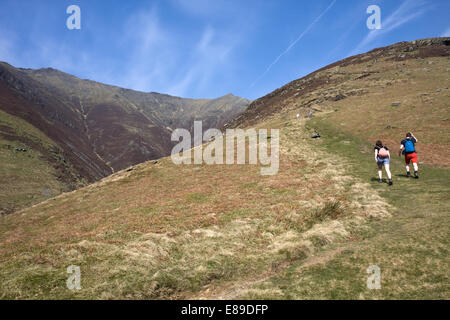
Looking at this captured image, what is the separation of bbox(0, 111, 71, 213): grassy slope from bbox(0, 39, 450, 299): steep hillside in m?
30.8

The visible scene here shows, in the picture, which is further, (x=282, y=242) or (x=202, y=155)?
(x=202, y=155)

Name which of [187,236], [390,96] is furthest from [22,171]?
[390,96]

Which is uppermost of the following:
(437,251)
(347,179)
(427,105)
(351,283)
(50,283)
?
(427,105)

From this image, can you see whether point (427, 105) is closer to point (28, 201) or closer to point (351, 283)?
point (351, 283)

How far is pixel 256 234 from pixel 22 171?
247 feet

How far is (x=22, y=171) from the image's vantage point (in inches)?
2549

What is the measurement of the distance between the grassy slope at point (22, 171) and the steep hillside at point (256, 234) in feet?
101

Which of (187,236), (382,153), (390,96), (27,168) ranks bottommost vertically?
(187,236)

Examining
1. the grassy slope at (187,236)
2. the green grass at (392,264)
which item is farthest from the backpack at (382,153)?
the green grass at (392,264)

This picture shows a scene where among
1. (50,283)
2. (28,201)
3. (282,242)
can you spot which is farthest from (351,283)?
(28,201)

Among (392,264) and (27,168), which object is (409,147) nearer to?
(392,264)

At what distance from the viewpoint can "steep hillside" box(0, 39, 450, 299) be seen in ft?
27.9

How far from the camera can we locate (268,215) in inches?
628
